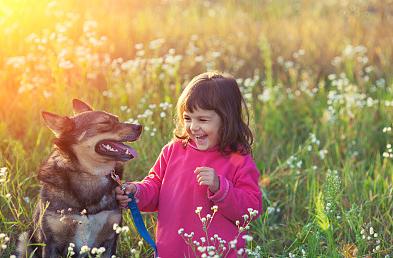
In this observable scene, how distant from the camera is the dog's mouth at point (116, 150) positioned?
9.90ft

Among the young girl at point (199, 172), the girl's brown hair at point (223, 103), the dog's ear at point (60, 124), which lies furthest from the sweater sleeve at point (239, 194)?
the dog's ear at point (60, 124)

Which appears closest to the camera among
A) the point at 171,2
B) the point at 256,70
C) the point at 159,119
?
the point at 159,119

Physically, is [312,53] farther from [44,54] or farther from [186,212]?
[186,212]

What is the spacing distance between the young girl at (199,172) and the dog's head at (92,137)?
0.94 ft

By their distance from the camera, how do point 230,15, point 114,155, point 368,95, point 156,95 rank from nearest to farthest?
1. point 114,155
2. point 156,95
3. point 368,95
4. point 230,15

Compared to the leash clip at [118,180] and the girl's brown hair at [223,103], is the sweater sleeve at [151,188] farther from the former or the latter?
the girl's brown hair at [223,103]

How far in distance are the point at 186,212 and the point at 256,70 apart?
4.55 meters

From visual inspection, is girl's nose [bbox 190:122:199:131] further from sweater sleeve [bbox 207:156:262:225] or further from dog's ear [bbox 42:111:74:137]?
dog's ear [bbox 42:111:74:137]

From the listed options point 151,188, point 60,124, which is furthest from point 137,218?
point 60,124

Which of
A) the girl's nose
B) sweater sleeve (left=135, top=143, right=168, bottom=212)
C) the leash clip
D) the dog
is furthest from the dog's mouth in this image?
the girl's nose

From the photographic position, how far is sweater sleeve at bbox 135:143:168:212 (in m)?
3.30

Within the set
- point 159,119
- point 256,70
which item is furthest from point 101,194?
point 256,70

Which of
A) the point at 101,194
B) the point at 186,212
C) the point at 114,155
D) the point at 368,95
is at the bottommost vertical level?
the point at 368,95

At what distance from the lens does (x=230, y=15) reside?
373 inches
